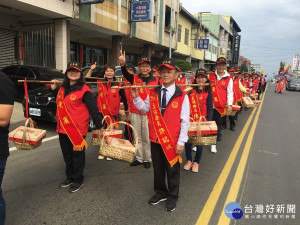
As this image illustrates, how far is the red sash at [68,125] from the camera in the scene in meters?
3.07

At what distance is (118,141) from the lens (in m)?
3.16

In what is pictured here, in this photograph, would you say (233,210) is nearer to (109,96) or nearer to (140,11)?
(109,96)

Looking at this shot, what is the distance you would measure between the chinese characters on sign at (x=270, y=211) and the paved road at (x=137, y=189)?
1.2 inches

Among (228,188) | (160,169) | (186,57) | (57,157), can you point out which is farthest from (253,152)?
(186,57)

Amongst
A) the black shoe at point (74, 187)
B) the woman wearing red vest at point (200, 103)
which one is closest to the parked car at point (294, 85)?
the woman wearing red vest at point (200, 103)

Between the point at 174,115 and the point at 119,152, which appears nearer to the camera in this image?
the point at 174,115

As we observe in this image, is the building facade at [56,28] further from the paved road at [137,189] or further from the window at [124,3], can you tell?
the paved road at [137,189]

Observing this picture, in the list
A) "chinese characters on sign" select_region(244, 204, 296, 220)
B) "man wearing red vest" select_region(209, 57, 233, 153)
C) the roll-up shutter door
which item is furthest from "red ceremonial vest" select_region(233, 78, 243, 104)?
the roll-up shutter door

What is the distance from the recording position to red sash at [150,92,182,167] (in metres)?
2.74

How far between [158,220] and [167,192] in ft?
1.57

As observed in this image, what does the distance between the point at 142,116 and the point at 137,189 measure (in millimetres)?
1292

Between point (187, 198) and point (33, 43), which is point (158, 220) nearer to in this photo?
point (187, 198)

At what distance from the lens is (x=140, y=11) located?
15.1m

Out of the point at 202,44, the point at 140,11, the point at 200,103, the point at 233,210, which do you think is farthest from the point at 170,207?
the point at 202,44
